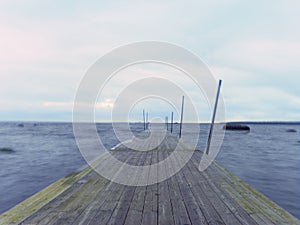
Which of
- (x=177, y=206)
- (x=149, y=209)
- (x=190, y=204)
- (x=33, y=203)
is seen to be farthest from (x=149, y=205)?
(x=33, y=203)

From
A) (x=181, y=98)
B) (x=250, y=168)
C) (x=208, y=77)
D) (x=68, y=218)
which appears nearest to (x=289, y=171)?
(x=250, y=168)

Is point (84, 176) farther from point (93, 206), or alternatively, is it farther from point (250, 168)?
point (250, 168)

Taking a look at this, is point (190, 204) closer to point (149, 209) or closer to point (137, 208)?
point (149, 209)

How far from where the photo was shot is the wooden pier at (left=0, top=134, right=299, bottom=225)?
10.4 feet

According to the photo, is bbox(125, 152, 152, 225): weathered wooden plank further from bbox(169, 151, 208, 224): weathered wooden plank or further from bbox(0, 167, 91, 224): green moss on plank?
bbox(0, 167, 91, 224): green moss on plank

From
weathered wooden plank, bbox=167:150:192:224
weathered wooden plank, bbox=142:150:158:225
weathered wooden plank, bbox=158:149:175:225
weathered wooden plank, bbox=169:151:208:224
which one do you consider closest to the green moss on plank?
weathered wooden plank, bbox=142:150:158:225

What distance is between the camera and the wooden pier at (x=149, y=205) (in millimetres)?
3168

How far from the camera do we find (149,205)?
12.1 ft

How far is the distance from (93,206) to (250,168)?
1185 centimetres

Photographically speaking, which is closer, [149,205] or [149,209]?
[149,209]

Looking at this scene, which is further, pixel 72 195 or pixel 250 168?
pixel 250 168

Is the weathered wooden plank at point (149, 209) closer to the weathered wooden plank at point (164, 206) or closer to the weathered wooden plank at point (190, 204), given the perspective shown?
the weathered wooden plank at point (164, 206)

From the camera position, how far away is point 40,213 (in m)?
3.34

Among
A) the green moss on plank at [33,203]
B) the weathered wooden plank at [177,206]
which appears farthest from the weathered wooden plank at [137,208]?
the green moss on plank at [33,203]
